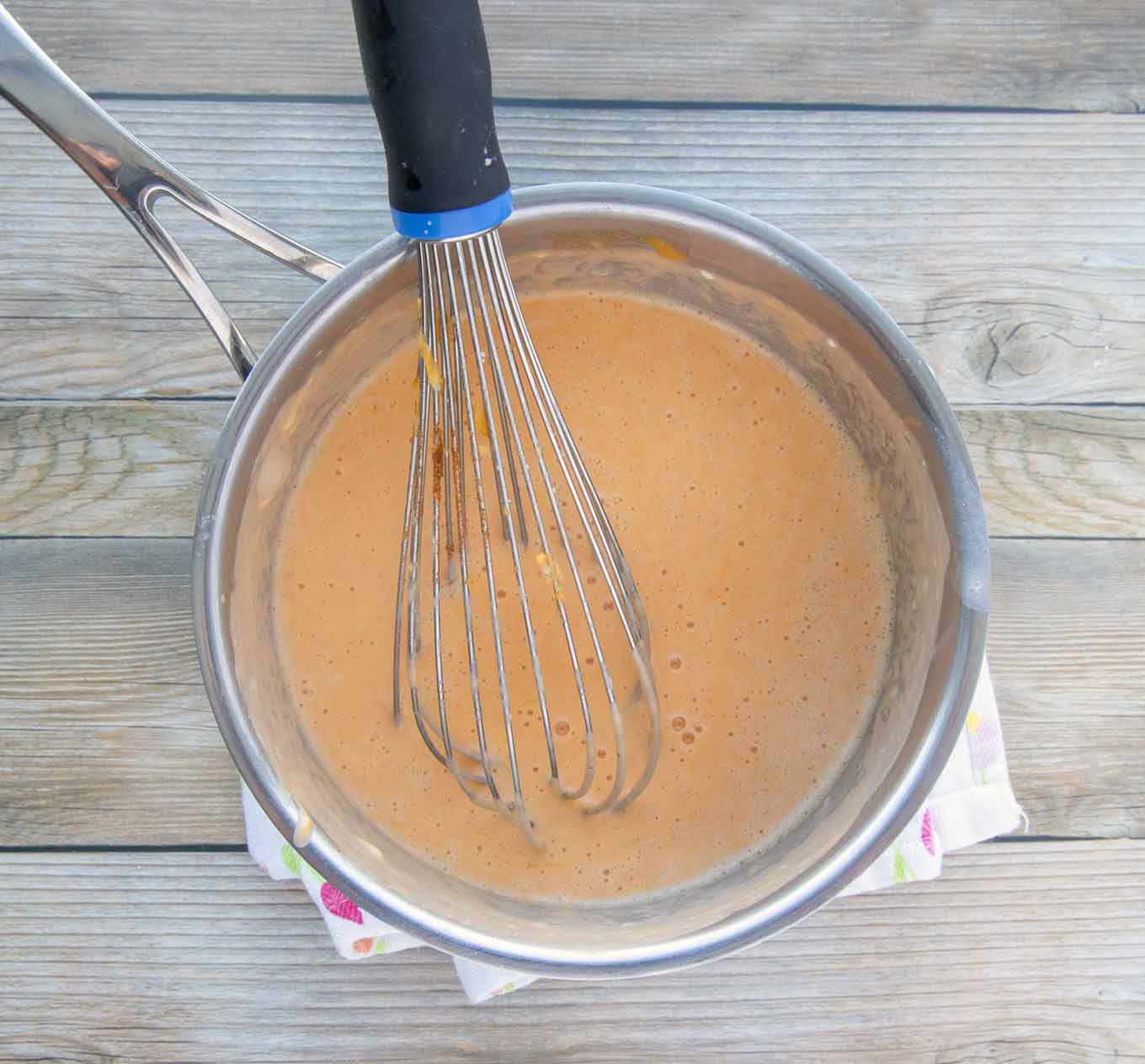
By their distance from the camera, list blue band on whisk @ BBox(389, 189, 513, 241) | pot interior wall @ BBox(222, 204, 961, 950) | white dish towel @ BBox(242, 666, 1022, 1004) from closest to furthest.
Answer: blue band on whisk @ BBox(389, 189, 513, 241)
pot interior wall @ BBox(222, 204, 961, 950)
white dish towel @ BBox(242, 666, 1022, 1004)

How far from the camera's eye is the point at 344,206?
2.46 feet

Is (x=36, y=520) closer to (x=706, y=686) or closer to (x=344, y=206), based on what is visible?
(x=344, y=206)

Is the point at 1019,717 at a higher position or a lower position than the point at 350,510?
→ lower

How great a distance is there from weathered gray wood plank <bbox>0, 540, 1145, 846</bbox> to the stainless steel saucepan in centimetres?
15

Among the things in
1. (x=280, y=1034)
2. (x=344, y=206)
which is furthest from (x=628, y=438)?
(x=280, y=1034)

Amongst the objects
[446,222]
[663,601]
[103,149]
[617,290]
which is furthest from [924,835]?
[103,149]

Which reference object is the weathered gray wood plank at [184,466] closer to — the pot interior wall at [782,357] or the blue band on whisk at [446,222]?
the pot interior wall at [782,357]

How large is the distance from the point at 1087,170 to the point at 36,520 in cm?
85

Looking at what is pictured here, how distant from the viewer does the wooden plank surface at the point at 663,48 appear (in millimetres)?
753

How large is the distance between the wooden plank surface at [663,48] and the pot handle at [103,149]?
0.79ft

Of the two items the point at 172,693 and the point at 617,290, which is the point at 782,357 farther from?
the point at 172,693

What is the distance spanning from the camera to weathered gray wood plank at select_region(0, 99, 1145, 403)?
75cm

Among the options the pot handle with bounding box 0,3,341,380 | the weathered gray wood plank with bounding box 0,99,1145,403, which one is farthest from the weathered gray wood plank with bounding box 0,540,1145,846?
the pot handle with bounding box 0,3,341,380

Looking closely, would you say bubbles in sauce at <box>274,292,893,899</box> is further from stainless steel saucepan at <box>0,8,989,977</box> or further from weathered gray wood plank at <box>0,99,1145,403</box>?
weathered gray wood plank at <box>0,99,1145,403</box>
